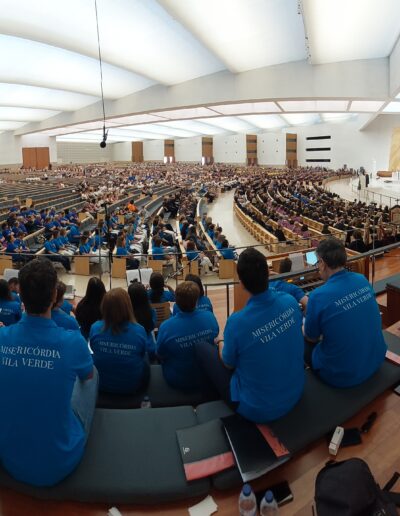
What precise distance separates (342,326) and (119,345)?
4.44ft

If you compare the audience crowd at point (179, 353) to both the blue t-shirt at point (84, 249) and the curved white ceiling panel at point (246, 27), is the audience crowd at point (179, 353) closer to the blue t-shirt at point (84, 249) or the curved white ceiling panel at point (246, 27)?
the blue t-shirt at point (84, 249)

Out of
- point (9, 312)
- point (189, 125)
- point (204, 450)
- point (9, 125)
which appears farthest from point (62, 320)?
point (189, 125)

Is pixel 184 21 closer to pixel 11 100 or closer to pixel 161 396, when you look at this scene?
pixel 161 396

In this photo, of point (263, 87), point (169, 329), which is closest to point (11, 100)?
point (263, 87)

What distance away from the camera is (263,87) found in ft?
39.9

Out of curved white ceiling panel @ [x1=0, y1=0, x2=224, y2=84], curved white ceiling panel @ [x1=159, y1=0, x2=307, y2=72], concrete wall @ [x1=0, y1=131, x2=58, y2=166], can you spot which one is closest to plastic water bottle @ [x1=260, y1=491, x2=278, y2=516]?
curved white ceiling panel @ [x1=159, y1=0, x2=307, y2=72]

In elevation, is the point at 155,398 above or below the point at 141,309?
below

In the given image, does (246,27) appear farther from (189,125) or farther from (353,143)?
(353,143)

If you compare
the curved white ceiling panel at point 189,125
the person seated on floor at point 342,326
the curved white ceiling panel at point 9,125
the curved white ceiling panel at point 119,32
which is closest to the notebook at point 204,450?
the person seated on floor at point 342,326

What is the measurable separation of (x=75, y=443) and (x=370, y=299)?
170 centimetres

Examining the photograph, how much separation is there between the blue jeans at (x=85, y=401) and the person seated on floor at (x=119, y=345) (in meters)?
0.24

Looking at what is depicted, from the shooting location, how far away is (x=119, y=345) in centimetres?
242

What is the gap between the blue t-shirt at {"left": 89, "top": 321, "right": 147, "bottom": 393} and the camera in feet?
7.93

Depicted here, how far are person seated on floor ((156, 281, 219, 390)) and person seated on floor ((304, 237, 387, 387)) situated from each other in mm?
694
